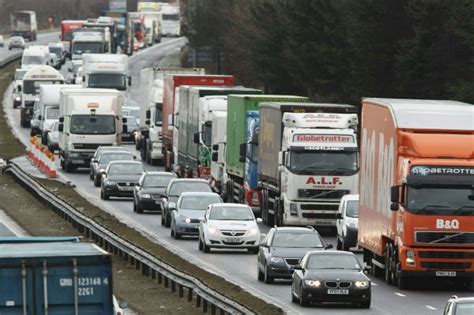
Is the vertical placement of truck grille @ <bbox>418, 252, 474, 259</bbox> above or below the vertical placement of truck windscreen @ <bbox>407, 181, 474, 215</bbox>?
below

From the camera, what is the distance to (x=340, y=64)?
8800 centimetres

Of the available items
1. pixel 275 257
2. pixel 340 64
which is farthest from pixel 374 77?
pixel 275 257

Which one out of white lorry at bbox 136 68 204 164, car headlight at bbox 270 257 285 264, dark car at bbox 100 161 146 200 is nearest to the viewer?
car headlight at bbox 270 257 285 264

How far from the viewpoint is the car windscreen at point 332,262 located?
3406 cm

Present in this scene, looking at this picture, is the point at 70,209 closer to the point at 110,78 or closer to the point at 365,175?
the point at 365,175

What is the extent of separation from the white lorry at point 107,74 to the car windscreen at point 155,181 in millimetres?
38748

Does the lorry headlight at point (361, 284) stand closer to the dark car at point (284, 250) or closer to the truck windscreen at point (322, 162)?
the dark car at point (284, 250)

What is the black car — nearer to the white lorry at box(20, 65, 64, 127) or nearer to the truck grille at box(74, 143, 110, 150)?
the truck grille at box(74, 143, 110, 150)

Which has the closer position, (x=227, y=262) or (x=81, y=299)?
(x=81, y=299)

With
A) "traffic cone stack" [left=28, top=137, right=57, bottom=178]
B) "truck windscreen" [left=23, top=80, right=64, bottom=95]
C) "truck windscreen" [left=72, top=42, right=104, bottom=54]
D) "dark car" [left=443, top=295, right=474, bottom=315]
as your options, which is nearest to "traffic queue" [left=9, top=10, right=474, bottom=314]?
"traffic cone stack" [left=28, top=137, right=57, bottom=178]

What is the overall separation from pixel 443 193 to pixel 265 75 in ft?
214

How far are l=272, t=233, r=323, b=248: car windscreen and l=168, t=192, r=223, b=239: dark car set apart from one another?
1029 cm

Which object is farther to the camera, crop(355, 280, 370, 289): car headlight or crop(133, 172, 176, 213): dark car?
crop(133, 172, 176, 213): dark car

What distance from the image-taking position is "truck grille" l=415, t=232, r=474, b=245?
36.4 meters
